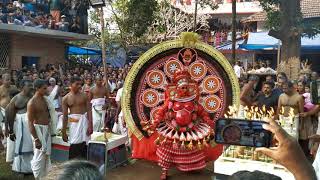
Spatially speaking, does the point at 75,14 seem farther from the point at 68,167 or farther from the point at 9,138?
the point at 68,167

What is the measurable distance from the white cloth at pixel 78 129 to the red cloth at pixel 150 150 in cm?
86

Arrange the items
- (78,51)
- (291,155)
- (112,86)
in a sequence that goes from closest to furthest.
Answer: (291,155)
(112,86)
(78,51)

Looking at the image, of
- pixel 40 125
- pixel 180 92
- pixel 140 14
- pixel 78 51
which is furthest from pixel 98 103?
pixel 78 51

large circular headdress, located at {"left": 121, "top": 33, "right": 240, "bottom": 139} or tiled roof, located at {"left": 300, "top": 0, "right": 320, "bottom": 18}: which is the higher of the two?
tiled roof, located at {"left": 300, "top": 0, "right": 320, "bottom": 18}

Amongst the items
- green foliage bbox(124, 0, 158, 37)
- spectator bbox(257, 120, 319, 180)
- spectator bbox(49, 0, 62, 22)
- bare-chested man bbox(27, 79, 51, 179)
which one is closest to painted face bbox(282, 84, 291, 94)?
bare-chested man bbox(27, 79, 51, 179)

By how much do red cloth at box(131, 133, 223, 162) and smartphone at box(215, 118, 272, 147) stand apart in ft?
13.2

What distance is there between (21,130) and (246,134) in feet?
14.9

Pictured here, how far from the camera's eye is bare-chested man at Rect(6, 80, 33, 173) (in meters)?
6.14

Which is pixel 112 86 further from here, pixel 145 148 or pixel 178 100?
pixel 178 100

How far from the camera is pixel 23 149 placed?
6152 mm

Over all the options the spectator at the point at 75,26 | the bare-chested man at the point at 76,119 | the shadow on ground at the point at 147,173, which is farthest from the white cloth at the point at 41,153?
the spectator at the point at 75,26

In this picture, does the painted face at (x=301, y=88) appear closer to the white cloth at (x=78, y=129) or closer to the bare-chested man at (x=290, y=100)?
the bare-chested man at (x=290, y=100)

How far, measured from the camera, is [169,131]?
615 cm

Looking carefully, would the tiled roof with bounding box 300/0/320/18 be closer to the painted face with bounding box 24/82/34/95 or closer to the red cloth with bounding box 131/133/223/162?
the red cloth with bounding box 131/133/223/162
